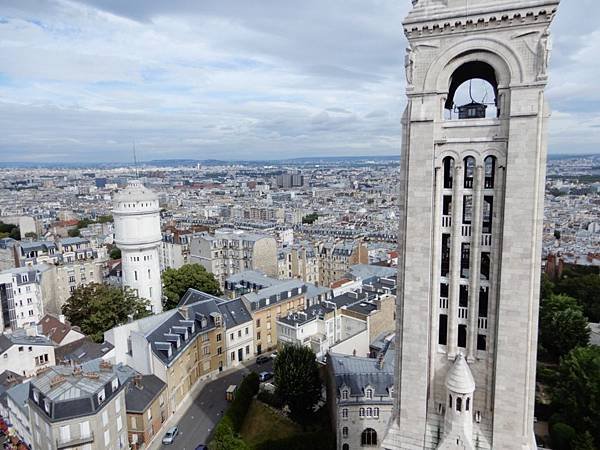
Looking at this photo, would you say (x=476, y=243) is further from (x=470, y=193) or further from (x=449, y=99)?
(x=449, y=99)

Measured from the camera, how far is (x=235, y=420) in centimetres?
4850

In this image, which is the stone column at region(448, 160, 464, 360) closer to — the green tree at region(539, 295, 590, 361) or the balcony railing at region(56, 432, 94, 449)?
the balcony railing at region(56, 432, 94, 449)

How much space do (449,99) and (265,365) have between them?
48.8 metres

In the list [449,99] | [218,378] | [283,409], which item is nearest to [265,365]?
[218,378]

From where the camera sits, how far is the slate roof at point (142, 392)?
4694 centimetres

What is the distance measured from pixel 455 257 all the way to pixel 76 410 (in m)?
34.4

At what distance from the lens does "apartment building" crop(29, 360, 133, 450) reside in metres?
39.2

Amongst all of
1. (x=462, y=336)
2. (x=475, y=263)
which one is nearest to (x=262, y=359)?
(x=462, y=336)

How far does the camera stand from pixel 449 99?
92.1ft

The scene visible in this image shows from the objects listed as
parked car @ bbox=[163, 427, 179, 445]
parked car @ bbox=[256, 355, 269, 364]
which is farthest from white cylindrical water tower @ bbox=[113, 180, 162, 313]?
parked car @ bbox=[163, 427, 179, 445]

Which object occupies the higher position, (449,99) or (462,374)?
(449,99)

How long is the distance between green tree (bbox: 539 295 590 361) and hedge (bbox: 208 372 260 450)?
41.4 meters

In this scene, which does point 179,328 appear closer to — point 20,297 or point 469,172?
point 20,297

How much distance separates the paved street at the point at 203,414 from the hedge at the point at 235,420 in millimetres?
2257
